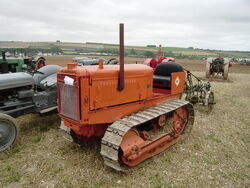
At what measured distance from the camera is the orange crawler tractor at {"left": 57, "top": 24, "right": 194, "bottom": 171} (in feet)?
12.0

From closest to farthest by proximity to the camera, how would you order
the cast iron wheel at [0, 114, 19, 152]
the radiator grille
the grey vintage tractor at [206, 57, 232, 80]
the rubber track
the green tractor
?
the rubber track
the radiator grille
the cast iron wheel at [0, 114, 19, 152]
the green tractor
the grey vintage tractor at [206, 57, 232, 80]

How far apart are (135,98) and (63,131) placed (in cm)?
164

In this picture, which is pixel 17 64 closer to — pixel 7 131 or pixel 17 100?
pixel 17 100

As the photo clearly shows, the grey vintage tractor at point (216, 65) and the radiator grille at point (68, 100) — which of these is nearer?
the radiator grille at point (68, 100)

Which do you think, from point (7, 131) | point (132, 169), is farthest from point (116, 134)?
point (7, 131)

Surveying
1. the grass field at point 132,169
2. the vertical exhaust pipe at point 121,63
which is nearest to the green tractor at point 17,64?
the grass field at point 132,169

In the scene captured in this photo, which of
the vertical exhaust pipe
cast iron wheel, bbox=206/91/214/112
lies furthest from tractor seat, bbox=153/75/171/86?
cast iron wheel, bbox=206/91/214/112

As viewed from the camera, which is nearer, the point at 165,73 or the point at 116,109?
the point at 116,109

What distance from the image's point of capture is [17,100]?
17.1 feet

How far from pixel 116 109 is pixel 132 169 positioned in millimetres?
1116

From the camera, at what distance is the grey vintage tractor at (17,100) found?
4523 mm

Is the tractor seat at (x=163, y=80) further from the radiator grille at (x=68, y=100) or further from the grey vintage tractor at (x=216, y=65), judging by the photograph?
the grey vintage tractor at (x=216, y=65)

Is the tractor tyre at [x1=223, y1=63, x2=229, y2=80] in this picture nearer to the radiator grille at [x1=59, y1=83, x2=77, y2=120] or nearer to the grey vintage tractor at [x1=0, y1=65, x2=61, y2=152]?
the grey vintage tractor at [x1=0, y1=65, x2=61, y2=152]

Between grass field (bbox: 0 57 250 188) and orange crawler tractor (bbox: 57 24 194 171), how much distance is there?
0.82ft
